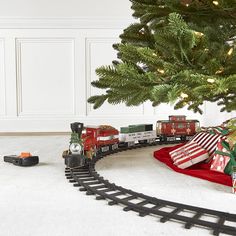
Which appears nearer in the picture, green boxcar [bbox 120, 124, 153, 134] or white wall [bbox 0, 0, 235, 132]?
green boxcar [bbox 120, 124, 153, 134]

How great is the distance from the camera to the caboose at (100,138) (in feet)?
5.58

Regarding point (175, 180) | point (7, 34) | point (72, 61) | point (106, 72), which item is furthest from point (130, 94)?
point (7, 34)

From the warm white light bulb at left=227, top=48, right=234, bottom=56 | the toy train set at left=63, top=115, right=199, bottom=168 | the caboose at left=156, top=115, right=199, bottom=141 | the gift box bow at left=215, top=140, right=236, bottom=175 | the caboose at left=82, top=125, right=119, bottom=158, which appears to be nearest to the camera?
the warm white light bulb at left=227, top=48, right=234, bottom=56

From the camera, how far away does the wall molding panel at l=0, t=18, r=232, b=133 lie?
341 cm

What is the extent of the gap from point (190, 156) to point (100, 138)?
0.58m

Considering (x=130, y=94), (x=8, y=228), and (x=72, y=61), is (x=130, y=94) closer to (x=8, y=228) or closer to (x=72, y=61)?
(x=8, y=228)

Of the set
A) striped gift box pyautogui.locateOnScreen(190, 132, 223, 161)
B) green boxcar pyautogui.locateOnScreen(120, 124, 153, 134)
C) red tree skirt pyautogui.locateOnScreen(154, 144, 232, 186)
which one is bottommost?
red tree skirt pyautogui.locateOnScreen(154, 144, 232, 186)

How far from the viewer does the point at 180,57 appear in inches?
37.8

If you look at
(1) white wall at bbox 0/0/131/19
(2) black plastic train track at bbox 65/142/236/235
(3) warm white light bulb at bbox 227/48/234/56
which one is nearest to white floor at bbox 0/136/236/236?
(2) black plastic train track at bbox 65/142/236/235

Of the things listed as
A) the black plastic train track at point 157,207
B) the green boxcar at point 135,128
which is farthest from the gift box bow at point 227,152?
the green boxcar at point 135,128

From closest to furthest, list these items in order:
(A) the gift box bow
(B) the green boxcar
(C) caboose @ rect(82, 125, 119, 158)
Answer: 1. (A) the gift box bow
2. (C) caboose @ rect(82, 125, 119, 158)
3. (B) the green boxcar

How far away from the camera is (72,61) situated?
136 inches

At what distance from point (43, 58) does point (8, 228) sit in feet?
9.12

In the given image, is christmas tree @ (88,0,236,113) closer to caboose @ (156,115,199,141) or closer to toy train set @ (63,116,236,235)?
toy train set @ (63,116,236,235)
